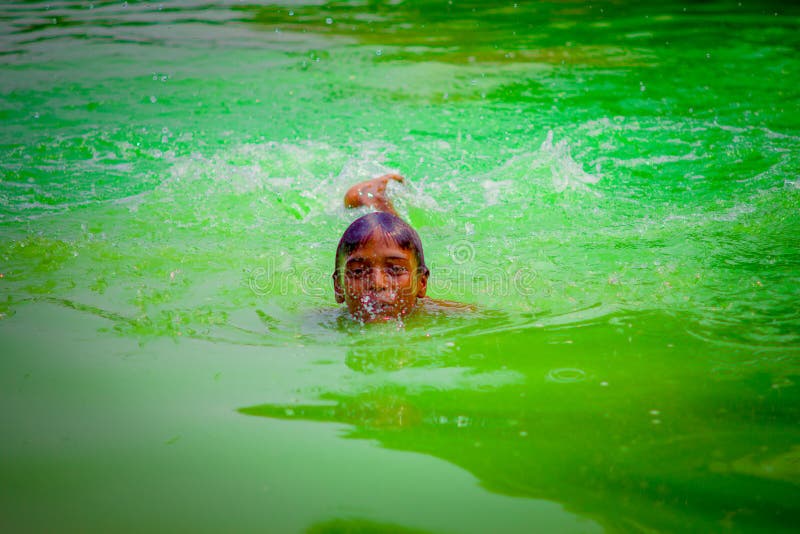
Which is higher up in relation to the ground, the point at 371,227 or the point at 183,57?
the point at 183,57

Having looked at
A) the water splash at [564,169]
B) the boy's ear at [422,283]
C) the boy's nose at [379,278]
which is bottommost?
the boy's ear at [422,283]

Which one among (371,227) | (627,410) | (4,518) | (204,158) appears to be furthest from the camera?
(204,158)

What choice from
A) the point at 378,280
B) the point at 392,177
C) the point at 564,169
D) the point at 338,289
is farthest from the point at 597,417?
the point at 564,169

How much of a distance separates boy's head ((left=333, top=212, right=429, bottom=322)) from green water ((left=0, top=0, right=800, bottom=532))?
8.7 inches

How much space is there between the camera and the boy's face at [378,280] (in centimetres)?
431

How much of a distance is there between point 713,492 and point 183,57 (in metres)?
10.0

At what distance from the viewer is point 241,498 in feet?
7.89

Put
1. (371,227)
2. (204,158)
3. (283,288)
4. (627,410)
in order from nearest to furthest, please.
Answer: (627,410) < (371,227) < (283,288) < (204,158)

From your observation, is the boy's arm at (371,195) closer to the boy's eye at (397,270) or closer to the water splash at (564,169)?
the water splash at (564,169)

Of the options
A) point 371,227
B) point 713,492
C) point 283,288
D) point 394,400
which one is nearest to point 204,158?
point 283,288

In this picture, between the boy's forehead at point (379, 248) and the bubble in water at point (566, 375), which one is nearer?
the bubble in water at point (566, 375)

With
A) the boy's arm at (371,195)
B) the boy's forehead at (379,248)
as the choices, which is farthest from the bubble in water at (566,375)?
the boy's arm at (371,195)

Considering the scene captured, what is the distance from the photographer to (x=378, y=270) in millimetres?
4363

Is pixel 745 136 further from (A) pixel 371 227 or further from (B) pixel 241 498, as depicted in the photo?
(B) pixel 241 498
